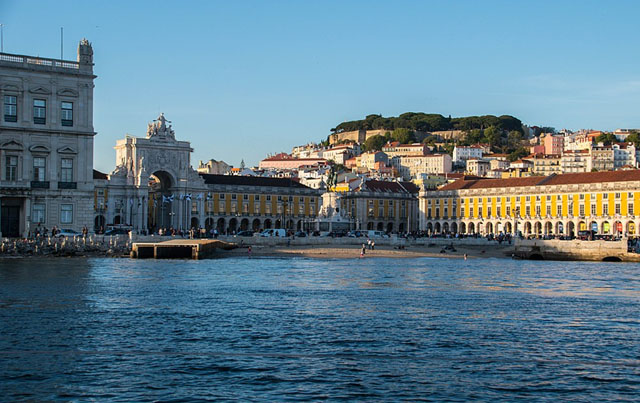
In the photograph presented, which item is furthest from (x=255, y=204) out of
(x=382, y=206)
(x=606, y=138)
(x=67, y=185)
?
(x=606, y=138)

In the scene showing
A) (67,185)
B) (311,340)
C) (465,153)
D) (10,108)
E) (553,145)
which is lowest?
(311,340)

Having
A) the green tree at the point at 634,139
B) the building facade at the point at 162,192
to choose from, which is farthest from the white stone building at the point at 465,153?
the building facade at the point at 162,192

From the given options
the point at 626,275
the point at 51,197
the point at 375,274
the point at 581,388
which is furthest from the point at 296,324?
the point at 51,197

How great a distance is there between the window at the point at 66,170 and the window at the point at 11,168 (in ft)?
7.62

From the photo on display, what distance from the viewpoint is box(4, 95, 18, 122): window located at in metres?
44.5

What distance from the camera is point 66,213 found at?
152 feet

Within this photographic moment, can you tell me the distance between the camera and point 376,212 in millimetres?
108312

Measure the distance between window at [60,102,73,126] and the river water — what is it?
15.1 metres

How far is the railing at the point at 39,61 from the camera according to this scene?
44.5 metres

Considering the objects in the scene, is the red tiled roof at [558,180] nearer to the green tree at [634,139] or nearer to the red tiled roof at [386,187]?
the red tiled roof at [386,187]

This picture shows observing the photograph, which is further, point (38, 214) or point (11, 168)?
point (38, 214)

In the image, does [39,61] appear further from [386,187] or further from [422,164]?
[422,164]

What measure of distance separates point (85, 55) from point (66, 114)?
334 cm

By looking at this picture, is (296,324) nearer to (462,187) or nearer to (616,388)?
(616,388)
